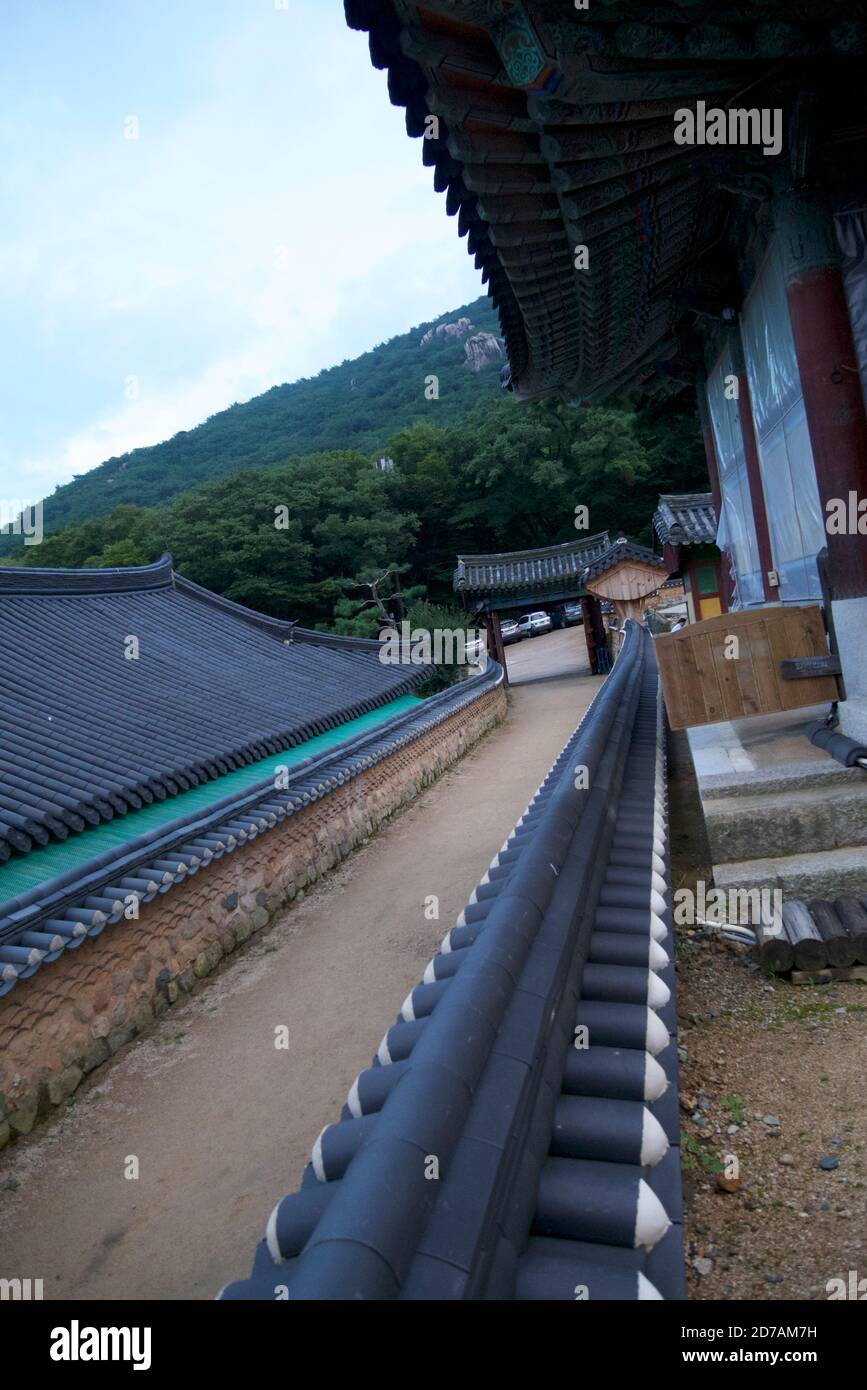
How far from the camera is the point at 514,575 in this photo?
29.1m

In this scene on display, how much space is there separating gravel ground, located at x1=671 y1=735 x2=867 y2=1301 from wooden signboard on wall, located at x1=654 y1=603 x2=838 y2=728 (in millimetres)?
1540

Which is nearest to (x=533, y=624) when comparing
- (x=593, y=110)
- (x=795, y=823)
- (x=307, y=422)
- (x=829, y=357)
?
(x=829, y=357)

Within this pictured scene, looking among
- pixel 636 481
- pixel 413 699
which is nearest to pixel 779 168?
pixel 413 699

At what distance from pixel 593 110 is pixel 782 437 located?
3053mm

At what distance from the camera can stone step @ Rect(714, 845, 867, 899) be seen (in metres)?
4.17

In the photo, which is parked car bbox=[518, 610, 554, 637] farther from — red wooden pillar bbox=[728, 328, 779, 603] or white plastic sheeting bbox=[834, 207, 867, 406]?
white plastic sheeting bbox=[834, 207, 867, 406]

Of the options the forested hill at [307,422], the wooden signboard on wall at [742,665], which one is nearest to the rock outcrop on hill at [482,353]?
the forested hill at [307,422]

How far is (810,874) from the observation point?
13.8 ft

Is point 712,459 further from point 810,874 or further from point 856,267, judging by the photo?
point 810,874

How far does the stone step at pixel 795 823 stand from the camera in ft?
14.4

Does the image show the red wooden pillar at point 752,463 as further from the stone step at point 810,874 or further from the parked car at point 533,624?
the parked car at point 533,624

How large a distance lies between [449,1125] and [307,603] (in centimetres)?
3647

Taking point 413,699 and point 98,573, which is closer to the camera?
point 98,573

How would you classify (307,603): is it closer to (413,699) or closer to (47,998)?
(413,699)
